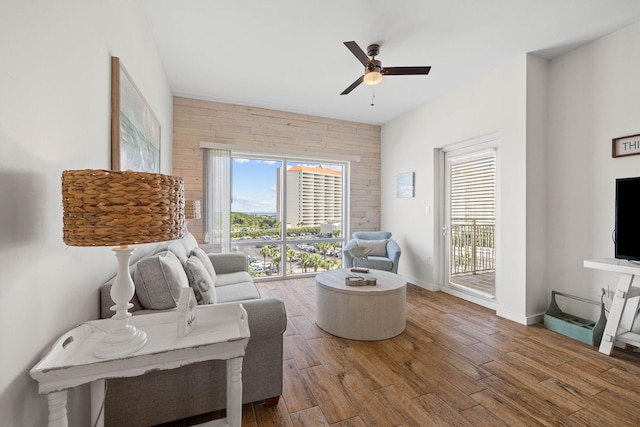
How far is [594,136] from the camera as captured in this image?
103 inches

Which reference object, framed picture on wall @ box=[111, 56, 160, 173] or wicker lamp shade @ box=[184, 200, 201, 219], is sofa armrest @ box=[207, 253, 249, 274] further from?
framed picture on wall @ box=[111, 56, 160, 173]

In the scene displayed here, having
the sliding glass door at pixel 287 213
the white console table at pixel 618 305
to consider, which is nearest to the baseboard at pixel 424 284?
the sliding glass door at pixel 287 213

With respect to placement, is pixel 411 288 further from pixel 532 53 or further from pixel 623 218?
pixel 532 53

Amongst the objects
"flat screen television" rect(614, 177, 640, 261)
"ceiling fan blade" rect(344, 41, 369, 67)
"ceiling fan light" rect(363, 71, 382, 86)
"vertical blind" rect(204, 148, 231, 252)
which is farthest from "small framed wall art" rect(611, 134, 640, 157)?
"vertical blind" rect(204, 148, 231, 252)

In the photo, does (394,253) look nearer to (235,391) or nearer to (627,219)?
(627,219)

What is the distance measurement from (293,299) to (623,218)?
3.27 meters

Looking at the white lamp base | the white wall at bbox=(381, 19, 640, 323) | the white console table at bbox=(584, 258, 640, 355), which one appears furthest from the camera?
the white wall at bbox=(381, 19, 640, 323)

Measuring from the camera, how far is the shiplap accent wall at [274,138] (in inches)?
156

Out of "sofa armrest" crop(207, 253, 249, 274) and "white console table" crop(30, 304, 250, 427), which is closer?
"white console table" crop(30, 304, 250, 427)

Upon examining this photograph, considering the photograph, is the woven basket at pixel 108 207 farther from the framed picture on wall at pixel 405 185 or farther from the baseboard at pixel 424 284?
the framed picture on wall at pixel 405 185

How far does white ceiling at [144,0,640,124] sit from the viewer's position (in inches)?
87.7

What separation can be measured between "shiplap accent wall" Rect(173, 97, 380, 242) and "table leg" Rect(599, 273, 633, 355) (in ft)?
10.6

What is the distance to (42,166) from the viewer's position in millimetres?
1028

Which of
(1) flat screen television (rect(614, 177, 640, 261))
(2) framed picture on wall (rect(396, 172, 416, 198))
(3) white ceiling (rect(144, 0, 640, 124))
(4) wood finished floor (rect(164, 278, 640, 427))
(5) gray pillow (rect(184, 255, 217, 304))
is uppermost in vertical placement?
(3) white ceiling (rect(144, 0, 640, 124))
